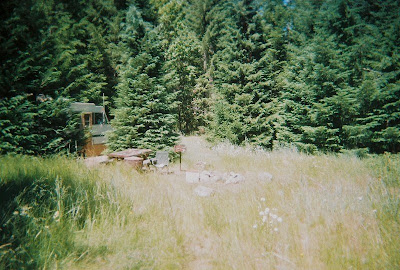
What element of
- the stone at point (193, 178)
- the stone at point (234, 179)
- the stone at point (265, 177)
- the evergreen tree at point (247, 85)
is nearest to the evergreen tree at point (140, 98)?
the stone at point (193, 178)

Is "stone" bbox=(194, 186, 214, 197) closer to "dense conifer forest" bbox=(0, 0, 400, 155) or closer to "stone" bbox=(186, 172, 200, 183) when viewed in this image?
"stone" bbox=(186, 172, 200, 183)

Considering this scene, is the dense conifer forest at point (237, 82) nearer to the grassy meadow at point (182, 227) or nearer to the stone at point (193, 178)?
the grassy meadow at point (182, 227)

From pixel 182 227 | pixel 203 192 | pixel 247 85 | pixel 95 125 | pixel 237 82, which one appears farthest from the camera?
pixel 237 82

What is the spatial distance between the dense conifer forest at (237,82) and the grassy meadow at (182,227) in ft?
7.15

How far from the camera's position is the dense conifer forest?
4.90 meters

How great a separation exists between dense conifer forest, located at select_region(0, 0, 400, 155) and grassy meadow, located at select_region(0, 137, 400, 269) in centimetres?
218

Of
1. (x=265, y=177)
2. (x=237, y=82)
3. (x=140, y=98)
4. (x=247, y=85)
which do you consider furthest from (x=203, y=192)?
(x=237, y=82)

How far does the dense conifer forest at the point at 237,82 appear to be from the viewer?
16.1ft

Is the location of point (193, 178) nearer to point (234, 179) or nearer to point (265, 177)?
point (234, 179)

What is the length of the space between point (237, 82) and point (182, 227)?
34.3ft

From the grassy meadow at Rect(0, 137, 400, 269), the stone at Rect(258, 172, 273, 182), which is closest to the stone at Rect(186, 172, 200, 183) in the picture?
the grassy meadow at Rect(0, 137, 400, 269)

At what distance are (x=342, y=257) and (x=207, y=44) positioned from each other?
23621 millimetres

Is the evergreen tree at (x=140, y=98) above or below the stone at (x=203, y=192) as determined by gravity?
above

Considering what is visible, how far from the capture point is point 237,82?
11.7 m
